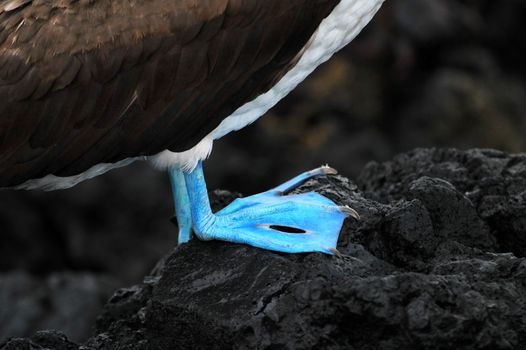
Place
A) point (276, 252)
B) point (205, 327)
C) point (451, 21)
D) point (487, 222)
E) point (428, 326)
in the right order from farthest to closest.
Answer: point (451, 21), point (487, 222), point (276, 252), point (205, 327), point (428, 326)

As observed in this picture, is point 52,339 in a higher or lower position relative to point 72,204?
lower

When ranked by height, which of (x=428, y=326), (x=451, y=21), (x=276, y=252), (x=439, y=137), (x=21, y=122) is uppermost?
(x=451, y=21)

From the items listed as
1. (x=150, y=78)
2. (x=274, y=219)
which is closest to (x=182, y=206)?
(x=274, y=219)

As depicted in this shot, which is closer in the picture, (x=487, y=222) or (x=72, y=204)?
(x=487, y=222)

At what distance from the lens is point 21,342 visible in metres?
4.35

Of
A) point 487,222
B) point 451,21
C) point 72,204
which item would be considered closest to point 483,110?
point 451,21

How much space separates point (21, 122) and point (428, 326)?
6.63ft

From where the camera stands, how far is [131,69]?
173 inches

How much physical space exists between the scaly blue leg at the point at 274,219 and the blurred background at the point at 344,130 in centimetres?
395

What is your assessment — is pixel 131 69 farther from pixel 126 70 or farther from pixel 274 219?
pixel 274 219

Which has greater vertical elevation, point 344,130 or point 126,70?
point 344,130

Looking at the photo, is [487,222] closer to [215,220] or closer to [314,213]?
[314,213]

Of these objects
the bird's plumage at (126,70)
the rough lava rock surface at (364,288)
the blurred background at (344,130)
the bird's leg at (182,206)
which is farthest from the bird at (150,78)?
the blurred background at (344,130)

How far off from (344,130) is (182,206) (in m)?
5.63
